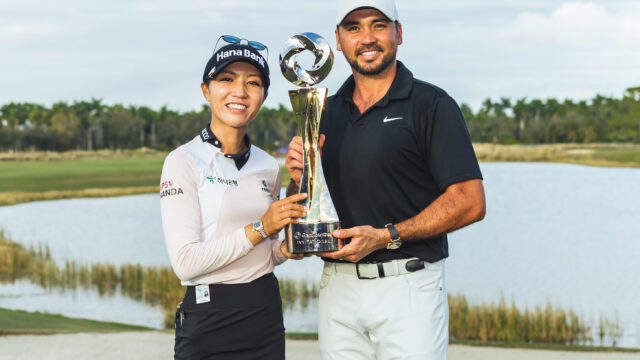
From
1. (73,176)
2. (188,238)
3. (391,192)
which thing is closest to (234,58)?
(188,238)

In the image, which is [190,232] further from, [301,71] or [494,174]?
[494,174]

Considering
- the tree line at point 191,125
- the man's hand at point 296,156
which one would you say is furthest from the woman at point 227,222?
the tree line at point 191,125

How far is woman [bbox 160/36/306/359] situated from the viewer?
3.10 metres

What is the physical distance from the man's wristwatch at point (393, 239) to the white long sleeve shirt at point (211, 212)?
0.57m

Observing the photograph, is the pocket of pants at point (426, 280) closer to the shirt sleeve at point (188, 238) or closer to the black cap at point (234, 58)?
the shirt sleeve at point (188, 238)

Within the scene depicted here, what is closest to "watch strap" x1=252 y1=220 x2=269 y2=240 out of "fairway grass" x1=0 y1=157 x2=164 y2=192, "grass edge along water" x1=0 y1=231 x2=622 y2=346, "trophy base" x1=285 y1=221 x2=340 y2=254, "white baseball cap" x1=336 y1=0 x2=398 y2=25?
"trophy base" x1=285 y1=221 x2=340 y2=254

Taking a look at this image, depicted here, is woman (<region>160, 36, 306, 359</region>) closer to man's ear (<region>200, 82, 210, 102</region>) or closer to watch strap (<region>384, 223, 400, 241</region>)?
man's ear (<region>200, 82, 210, 102</region>)

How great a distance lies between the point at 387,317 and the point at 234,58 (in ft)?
4.56

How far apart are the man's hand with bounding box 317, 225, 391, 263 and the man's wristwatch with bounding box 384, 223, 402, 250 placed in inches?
0.7

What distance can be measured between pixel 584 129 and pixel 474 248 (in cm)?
8132

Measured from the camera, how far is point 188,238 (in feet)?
10.2

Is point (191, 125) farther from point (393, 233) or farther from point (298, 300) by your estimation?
point (393, 233)

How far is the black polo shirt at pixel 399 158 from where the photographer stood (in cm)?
331

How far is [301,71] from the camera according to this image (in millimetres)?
3439
